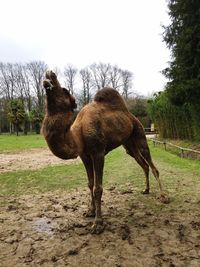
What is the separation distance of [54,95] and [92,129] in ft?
2.56

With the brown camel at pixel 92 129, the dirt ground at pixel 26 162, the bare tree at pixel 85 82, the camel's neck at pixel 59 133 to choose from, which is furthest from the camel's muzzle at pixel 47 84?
the bare tree at pixel 85 82

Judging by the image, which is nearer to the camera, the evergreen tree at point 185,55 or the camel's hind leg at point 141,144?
the camel's hind leg at point 141,144

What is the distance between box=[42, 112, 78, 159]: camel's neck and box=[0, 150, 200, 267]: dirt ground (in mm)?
1094

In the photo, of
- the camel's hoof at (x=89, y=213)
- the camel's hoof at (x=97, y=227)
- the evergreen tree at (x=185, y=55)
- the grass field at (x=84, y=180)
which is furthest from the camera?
the evergreen tree at (x=185, y=55)

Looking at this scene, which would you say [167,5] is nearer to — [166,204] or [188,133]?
[188,133]

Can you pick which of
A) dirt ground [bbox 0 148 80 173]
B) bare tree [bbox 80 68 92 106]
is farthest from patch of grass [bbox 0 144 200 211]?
bare tree [bbox 80 68 92 106]

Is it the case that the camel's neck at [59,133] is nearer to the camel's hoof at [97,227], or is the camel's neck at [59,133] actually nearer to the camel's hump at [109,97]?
the camel's hoof at [97,227]

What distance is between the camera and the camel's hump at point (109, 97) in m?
4.96

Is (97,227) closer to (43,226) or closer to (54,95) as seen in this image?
(43,226)

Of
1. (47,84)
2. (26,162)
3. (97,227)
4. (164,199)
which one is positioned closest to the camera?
(47,84)

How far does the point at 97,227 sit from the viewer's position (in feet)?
13.5

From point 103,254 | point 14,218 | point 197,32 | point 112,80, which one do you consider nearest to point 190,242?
point 103,254

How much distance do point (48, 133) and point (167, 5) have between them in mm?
14002

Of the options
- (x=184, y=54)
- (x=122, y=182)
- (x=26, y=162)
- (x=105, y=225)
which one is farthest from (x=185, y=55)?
(x=105, y=225)
